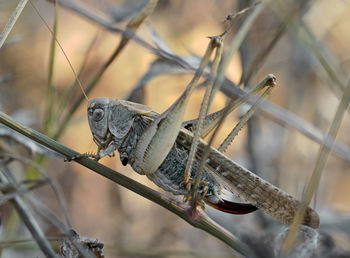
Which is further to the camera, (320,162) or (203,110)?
(203,110)

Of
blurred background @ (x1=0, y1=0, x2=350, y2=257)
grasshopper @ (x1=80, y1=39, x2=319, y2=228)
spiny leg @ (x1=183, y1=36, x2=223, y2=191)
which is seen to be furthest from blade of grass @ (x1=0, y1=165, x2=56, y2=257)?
blurred background @ (x1=0, y1=0, x2=350, y2=257)

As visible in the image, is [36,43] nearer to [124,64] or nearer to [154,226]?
[124,64]

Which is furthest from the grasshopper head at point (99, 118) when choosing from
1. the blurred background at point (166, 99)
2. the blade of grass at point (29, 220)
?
the blurred background at point (166, 99)

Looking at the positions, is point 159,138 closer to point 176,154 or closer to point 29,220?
point 176,154

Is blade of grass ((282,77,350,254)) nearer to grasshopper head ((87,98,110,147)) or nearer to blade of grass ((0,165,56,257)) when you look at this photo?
blade of grass ((0,165,56,257))

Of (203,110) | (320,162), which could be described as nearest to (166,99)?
(203,110)

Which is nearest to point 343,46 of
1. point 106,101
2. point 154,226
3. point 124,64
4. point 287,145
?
point 287,145

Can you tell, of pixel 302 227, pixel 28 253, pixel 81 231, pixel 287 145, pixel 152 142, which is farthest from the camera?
pixel 81 231

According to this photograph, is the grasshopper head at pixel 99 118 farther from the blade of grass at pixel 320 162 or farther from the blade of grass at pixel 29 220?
the blade of grass at pixel 320 162
